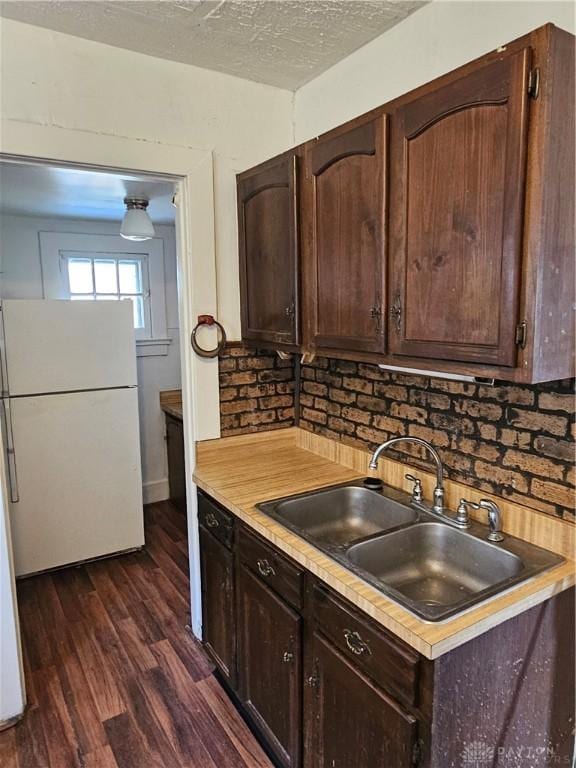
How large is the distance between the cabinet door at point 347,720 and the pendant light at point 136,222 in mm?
2384

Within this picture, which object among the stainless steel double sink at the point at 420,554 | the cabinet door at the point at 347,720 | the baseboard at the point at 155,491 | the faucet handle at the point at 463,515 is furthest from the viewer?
the baseboard at the point at 155,491

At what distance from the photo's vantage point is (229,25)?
1659 mm

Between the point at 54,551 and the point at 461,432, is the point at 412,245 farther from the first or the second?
the point at 54,551

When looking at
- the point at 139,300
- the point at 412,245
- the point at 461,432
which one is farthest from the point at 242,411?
the point at 139,300

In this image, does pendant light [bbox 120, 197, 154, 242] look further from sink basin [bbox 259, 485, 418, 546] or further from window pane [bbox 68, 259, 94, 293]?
sink basin [bbox 259, 485, 418, 546]

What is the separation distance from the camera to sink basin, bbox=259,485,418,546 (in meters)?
1.77

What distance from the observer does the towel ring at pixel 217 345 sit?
6.95 ft

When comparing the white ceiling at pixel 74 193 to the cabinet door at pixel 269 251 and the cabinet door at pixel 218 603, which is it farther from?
the cabinet door at pixel 218 603

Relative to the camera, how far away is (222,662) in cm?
202

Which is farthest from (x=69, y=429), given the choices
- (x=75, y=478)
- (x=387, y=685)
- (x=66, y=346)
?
(x=387, y=685)

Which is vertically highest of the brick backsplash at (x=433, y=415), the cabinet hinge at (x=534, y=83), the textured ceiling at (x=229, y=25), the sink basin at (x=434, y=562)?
the textured ceiling at (x=229, y=25)

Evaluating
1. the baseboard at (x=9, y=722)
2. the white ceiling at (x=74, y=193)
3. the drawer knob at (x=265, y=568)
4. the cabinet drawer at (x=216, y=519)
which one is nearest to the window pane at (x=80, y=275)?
the white ceiling at (x=74, y=193)

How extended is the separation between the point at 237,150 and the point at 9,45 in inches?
33.8

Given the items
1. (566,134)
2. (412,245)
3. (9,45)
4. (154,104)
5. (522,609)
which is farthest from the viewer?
(154,104)
